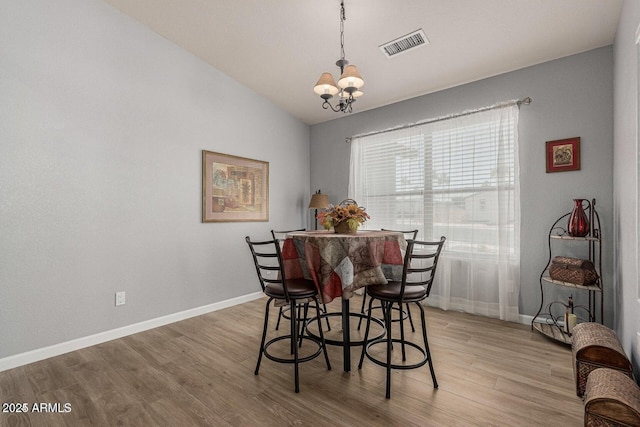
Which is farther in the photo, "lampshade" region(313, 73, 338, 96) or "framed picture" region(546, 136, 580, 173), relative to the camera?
"framed picture" region(546, 136, 580, 173)

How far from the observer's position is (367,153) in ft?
14.2

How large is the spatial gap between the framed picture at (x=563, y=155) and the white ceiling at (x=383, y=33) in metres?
0.83

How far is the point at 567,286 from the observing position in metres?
2.57

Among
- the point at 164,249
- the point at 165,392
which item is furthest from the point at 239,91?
the point at 165,392

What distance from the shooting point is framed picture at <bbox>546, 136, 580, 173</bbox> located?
9.16ft

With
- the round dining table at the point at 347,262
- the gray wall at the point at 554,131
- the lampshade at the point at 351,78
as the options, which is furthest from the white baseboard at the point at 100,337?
the gray wall at the point at 554,131

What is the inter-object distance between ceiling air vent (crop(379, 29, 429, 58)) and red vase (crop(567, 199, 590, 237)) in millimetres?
1979

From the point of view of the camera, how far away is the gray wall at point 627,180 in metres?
1.75

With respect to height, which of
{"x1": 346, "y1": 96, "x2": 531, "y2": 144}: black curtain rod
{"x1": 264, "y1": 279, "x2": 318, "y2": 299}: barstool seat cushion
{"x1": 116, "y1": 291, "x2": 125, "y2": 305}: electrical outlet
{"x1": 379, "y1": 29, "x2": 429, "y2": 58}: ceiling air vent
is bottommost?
{"x1": 116, "y1": 291, "x2": 125, "y2": 305}: electrical outlet

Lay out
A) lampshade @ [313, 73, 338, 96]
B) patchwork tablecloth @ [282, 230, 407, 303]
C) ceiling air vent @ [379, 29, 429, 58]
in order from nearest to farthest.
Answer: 1. patchwork tablecloth @ [282, 230, 407, 303]
2. lampshade @ [313, 73, 338, 96]
3. ceiling air vent @ [379, 29, 429, 58]

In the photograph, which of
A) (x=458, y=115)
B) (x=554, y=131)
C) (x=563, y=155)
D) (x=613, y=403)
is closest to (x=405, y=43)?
(x=458, y=115)

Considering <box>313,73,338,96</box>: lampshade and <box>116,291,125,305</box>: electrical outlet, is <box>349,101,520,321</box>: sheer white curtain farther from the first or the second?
<box>116,291,125,305</box>: electrical outlet

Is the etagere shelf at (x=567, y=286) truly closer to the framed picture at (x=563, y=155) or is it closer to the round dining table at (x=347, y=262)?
the framed picture at (x=563, y=155)

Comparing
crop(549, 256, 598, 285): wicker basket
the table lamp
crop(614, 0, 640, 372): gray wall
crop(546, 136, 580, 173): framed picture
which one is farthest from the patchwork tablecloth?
the table lamp
